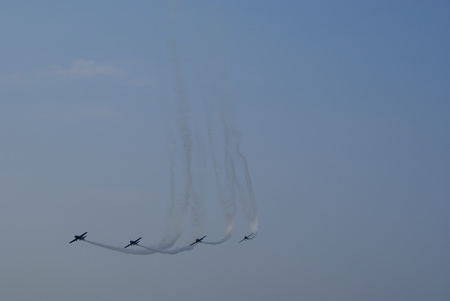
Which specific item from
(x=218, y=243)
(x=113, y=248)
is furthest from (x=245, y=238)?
(x=113, y=248)

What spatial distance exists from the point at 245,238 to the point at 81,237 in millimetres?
22260

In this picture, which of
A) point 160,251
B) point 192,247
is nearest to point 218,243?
point 192,247

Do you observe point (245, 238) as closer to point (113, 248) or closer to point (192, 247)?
point (192, 247)

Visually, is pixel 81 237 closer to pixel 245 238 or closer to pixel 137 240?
pixel 137 240

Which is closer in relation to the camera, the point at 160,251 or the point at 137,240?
the point at 160,251

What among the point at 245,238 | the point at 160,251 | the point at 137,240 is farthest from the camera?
the point at 245,238

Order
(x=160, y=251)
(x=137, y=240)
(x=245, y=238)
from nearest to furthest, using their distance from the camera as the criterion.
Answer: (x=160, y=251) → (x=137, y=240) → (x=245, y=238)

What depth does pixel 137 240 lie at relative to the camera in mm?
86625

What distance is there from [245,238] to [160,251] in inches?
754

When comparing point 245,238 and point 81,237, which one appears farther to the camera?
point 245,238

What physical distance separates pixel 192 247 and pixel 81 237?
11.2m

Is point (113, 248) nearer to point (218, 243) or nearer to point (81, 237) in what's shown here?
point (81, 237)

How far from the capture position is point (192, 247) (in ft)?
286

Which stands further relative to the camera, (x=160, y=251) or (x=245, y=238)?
(x=245, y=238)
